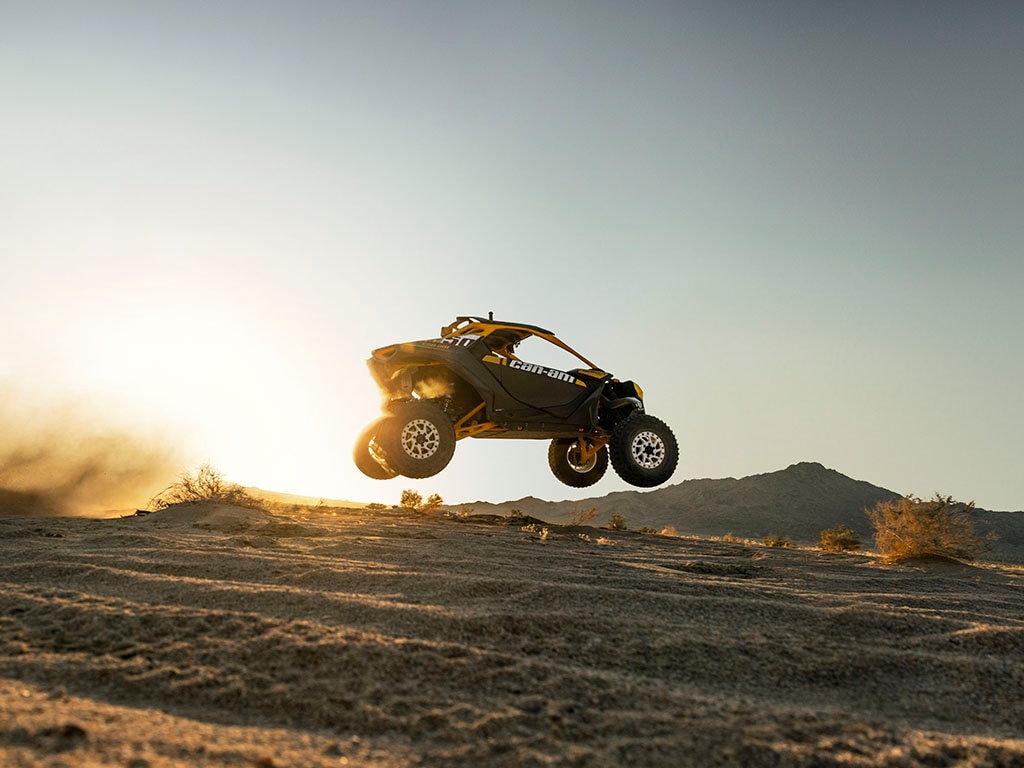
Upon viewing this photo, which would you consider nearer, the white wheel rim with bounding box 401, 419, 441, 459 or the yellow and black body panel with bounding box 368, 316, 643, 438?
the white wheel rim with bounding box 401, 419, 441, 459

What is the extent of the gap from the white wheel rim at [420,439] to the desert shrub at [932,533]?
5.74m

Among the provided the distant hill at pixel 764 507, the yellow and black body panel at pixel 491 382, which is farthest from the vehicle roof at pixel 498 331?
the distant hill at pixel 764 507

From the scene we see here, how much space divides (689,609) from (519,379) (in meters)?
5.40

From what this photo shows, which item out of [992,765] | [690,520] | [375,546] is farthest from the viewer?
[690,520]

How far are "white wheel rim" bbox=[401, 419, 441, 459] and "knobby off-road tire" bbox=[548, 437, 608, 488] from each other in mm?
2860

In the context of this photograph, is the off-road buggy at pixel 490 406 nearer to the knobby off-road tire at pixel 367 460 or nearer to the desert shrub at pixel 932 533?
the knobby off-road tire at pixel 367 460

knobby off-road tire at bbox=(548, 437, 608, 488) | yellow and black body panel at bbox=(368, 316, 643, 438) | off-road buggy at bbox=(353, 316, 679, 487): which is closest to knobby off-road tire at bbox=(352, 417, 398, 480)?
off-road buggy at bbox=(353, 316, 679, 487)

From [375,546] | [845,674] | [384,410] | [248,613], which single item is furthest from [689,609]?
[384,410]

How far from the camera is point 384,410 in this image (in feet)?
27.5

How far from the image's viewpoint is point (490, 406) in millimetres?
8656

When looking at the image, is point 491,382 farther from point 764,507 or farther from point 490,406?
point 764,507

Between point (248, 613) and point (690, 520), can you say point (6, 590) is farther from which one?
point (690, 520)

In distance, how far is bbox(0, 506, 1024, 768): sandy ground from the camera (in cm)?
191

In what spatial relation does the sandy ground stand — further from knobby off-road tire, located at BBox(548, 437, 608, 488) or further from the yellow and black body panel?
knobby off-road tire, located at BBox(548, 437, 608, 488)
